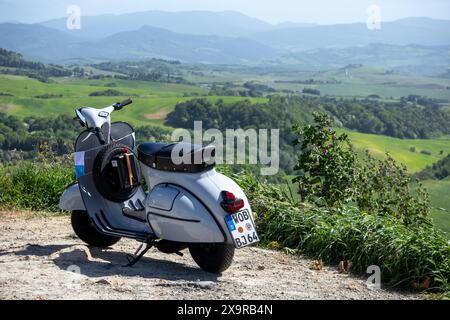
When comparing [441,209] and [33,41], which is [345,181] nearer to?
[441,209]

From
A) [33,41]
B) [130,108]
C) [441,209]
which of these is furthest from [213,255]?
[33,41]

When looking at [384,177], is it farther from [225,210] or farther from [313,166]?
[225,210]

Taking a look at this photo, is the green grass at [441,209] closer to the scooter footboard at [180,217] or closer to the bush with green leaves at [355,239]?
the bush with green leaves at [355,239]

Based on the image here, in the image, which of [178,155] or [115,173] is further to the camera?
[115,173]

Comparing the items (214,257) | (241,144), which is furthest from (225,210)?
(241,144)

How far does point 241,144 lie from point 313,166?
6.15 feet

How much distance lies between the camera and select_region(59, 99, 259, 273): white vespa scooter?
17.9ft

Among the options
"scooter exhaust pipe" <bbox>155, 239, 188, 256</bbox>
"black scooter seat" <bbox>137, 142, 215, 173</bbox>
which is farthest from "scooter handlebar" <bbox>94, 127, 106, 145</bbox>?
"scooter exhaust pipe" <bbox>155, 239, 188, 256</bbox>

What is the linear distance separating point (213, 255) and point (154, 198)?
669mm

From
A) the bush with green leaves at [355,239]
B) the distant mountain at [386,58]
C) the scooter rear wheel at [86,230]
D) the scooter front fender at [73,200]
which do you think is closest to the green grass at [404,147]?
the bush with green leaves at [355,239]

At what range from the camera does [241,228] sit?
5465mm

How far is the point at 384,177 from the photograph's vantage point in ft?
29.8

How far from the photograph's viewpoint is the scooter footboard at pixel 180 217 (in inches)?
213
